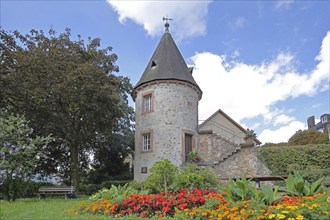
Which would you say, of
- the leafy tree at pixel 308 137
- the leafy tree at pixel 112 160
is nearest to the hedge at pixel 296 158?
the leafy tree at pixel 112 160

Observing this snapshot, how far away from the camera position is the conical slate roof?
1910 cm

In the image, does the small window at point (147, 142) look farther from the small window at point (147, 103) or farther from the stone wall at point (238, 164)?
the stone wall at point (238, 164)

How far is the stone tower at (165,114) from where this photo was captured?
18.2 m

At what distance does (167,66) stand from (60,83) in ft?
22.7

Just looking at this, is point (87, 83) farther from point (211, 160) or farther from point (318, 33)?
point (318, 33)

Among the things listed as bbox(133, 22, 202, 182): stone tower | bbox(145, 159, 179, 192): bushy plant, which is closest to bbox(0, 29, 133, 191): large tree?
bbox(133, 22, 202, 182): stone tower

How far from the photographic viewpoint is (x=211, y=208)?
6.19 m

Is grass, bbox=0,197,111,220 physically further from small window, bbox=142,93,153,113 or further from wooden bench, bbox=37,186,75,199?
small window, bbox=142,93,153,113

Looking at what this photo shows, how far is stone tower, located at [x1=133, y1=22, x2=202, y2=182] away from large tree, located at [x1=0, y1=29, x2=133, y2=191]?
6.07 ft

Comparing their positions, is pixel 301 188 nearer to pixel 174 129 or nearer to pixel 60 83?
pixel 174 129

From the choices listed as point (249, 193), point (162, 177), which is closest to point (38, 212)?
point (162, 177)

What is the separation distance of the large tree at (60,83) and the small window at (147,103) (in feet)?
5.61

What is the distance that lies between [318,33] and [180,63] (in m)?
9.01

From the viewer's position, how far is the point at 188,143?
741 inches
